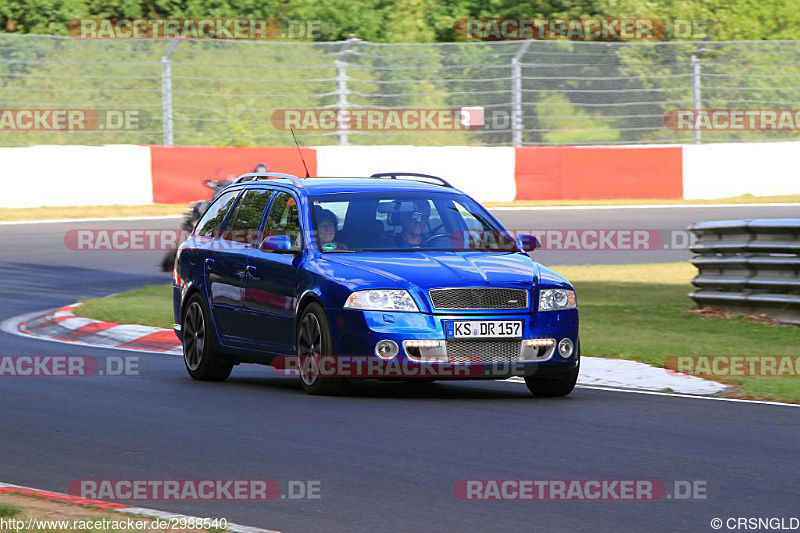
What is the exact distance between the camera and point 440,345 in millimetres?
→ 10500

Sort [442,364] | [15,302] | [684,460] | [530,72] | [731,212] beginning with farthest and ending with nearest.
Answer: [530,72] → [731,212] → [15,302] → [442,364] → [684,460]

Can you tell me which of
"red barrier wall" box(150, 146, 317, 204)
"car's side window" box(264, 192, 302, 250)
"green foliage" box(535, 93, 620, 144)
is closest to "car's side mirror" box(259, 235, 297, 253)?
"car's side window" box(264, 192, 302, 250)

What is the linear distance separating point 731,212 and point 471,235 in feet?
62.7

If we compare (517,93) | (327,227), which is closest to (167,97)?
(517,93)

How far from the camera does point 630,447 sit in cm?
882

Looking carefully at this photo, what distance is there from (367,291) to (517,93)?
76.2ft

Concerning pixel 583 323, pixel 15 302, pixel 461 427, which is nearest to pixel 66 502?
pixel 461 427

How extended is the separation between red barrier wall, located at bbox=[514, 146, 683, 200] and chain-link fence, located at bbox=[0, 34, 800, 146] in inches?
31.9

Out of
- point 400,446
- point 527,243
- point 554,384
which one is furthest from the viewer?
point 527,243

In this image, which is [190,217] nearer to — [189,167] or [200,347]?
[200,347]

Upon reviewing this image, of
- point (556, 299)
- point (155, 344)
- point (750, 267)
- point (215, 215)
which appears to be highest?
point (215, 215)

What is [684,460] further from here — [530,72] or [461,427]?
[530,72]

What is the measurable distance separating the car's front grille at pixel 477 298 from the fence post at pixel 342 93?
2285 centimetres

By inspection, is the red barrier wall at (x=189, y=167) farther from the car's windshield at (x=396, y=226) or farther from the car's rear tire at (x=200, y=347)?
the car's windshield at (x=396, y=226)
